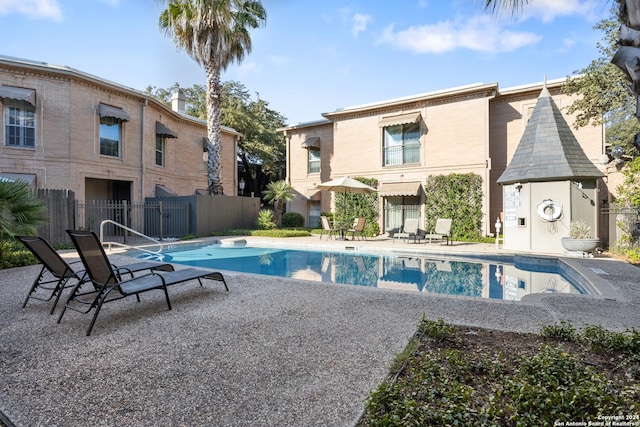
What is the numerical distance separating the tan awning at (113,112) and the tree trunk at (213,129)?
13.0ft

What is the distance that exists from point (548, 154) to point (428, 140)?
6222 millimetres

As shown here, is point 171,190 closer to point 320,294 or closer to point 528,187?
point 320,294

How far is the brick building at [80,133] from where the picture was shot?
564 inches

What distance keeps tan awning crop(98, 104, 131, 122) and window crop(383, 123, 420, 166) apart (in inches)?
537

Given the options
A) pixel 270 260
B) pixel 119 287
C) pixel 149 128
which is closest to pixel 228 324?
pixel 119 287

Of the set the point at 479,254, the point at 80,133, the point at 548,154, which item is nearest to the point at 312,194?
the point at 479,254

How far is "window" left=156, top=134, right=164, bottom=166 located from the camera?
19891mm

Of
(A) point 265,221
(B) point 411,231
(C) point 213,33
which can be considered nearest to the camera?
(B) point 411,231

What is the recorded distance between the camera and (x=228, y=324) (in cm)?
460

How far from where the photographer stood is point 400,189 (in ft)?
59.7

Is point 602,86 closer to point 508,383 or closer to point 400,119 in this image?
point 400,119

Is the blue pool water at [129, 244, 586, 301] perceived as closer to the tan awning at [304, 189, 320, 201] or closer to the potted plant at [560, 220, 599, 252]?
the potted plant at [560, 220, 599, 252]

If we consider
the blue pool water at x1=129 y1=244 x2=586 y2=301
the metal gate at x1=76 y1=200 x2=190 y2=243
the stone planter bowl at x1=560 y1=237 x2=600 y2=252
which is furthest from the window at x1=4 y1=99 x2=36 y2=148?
the stone planter bowl at x1=560 y1=237 x2=600 y2=252

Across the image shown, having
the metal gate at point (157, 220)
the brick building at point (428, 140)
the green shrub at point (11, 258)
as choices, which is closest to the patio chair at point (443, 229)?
the brick building at point (428, 140)
